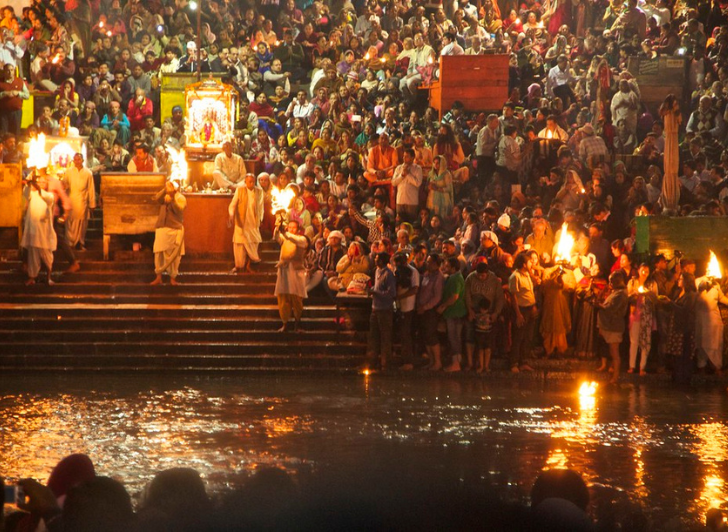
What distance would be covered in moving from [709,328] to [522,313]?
2540 mm

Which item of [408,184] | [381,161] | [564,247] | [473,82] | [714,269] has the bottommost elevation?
[714,269]

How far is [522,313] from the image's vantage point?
14953 millimetres

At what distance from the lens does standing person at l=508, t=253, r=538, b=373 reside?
48.9 ft

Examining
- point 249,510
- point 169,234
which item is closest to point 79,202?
point 169,234

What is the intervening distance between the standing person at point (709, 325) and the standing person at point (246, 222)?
22.9ft

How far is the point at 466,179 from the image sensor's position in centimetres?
1983

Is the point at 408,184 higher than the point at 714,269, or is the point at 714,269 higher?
the point at 408,184

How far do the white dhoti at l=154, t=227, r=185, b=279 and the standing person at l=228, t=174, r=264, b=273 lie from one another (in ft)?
3.05

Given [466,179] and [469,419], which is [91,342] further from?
[466,179]

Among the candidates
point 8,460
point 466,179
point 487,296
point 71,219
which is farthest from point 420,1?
point 8,460

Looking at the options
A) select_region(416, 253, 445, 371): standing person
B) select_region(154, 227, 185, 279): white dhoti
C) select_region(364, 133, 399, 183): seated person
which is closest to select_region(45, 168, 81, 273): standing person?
select_region(154, 227, 185, 279): white dhoti

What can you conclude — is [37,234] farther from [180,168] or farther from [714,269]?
[714,269]

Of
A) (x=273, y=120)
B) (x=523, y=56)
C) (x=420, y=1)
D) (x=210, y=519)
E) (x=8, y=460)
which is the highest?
(x=420, y=1)

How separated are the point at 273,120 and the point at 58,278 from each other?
822 cm
